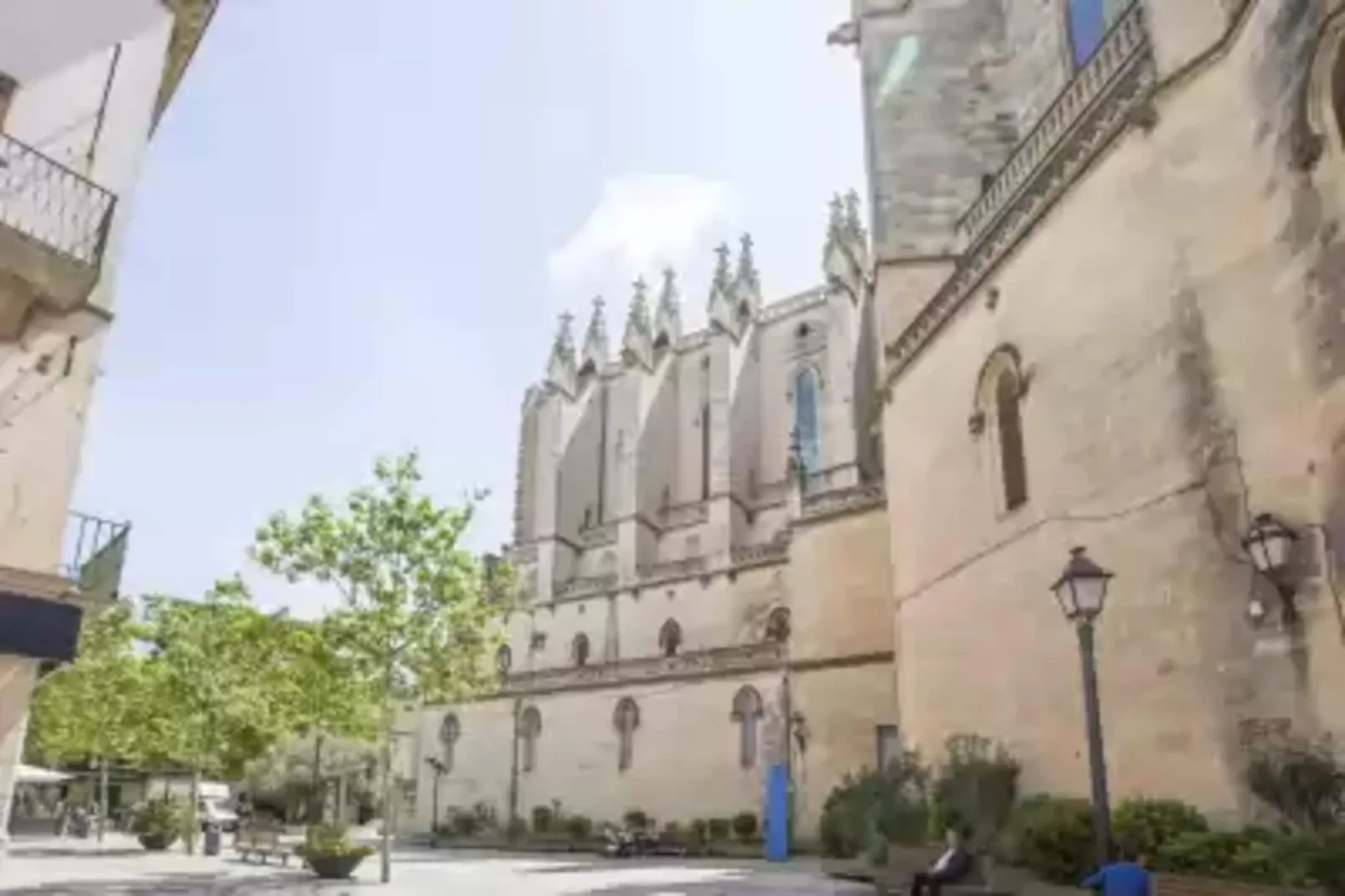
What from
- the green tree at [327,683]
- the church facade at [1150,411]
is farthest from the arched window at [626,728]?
the church facade at [1150,411]

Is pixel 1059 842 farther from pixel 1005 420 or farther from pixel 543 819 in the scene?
pixel 543 819

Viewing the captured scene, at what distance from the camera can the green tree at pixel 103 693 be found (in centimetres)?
2923

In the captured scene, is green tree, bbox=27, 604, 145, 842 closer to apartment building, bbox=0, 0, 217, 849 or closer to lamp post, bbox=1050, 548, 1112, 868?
apartment building, bbox=0, 0, 217, 849

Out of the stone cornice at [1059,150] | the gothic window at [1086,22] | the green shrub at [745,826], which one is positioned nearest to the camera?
the stone cornice at [1059,150]

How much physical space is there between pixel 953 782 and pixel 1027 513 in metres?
3.62

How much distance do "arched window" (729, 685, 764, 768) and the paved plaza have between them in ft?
15.9

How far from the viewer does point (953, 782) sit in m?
13.1

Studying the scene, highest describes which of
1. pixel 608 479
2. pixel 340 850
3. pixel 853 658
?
pixel 608 479

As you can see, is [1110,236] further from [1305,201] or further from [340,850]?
[340,850]

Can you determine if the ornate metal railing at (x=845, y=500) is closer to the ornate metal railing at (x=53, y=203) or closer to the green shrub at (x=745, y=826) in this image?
the green shrub at (x=745, y=826)

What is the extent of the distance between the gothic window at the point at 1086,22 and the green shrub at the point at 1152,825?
36.6 ft

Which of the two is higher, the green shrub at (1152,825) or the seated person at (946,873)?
the green shrub at (1152,825)

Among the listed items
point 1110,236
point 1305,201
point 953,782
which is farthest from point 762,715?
point 1305,201

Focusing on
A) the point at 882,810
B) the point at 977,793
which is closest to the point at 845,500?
the point at 882,810
